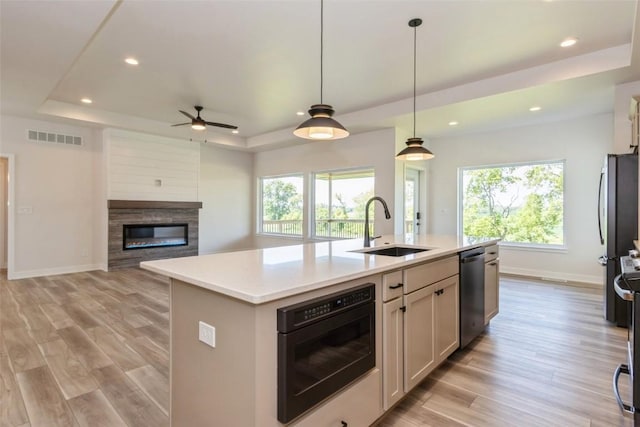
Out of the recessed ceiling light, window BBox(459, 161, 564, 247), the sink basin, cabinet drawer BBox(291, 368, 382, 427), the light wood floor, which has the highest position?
the recessed ceiling light

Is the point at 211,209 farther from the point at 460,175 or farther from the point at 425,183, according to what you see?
the point at 460,175

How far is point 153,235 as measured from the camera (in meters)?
7.07

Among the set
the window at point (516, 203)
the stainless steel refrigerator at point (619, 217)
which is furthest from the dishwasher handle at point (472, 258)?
the window at point (516, 203)

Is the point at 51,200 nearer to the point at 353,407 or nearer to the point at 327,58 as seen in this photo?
the point at 327,58

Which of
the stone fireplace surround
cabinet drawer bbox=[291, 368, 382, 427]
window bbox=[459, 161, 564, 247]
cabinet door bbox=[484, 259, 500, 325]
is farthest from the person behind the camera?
the stone fireplace surround

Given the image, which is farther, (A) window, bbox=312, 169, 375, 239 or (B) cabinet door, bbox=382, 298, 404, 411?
(A) window, bbox=312, 169, 375, 239

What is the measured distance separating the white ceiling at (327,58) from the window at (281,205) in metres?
2.63

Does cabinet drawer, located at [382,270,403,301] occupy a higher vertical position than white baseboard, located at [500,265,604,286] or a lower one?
higher

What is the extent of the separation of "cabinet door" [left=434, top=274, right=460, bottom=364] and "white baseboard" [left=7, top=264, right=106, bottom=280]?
254 inches

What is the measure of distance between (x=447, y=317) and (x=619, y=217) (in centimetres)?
242

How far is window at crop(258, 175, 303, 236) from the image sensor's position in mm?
8048

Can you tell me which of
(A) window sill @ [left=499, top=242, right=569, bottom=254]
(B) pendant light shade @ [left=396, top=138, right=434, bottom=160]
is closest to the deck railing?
(A) window sill @ [left=499, top=242, right=569, bottom=254]

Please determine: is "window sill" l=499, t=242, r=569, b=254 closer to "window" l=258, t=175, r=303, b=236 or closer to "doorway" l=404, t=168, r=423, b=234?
"doorway" l=404, t=168, r=423, b=234

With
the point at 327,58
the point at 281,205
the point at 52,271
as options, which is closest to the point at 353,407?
the point at 327,58
